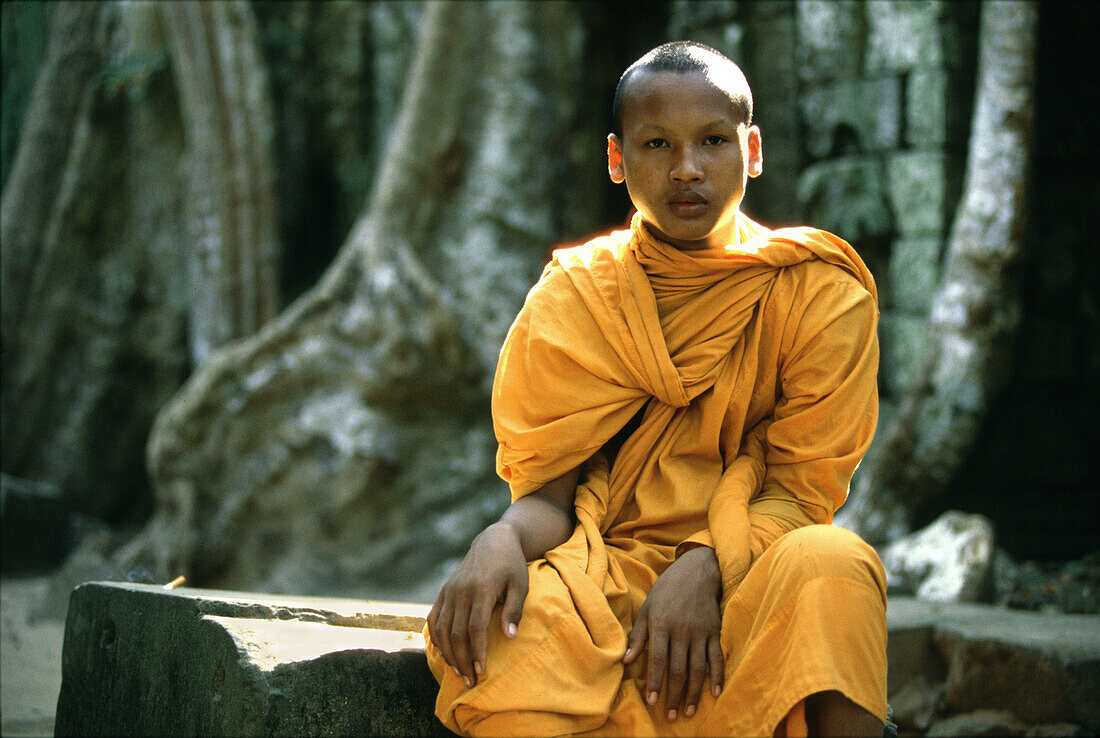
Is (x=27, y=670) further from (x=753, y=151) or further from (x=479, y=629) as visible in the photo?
(x=753, y=151)

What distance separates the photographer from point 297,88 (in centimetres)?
642

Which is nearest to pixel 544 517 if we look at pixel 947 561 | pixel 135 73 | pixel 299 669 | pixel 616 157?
pixel 299 669

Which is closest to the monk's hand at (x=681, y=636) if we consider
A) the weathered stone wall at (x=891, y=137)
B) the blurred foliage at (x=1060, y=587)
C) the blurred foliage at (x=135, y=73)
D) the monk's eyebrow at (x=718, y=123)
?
the monk's eyebrow at (x=718, y=123)

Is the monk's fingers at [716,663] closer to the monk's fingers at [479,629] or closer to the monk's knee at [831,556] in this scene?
the monk's knee at [831,556]

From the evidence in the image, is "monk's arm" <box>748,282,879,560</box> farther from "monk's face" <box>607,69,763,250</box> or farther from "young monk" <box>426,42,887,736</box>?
"monk's face" <box>607,69,763,250</box>

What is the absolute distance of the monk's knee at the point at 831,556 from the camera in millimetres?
1604

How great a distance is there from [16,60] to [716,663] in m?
3.87

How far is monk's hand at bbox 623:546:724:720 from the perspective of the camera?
1.68 m

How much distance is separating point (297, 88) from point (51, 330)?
6.39 ft

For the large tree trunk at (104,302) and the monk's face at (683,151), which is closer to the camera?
the monk's face at (683,151)

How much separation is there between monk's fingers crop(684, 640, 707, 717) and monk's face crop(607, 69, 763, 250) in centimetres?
75

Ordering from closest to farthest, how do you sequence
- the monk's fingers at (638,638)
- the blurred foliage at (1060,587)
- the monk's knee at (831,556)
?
the monk's knee at (831,556) < the monk's fingers at (638,638) < the blurred foliage at (1060,587)

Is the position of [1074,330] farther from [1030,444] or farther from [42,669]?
[42,669]

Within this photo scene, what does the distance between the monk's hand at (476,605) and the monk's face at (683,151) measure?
68 centimetres
